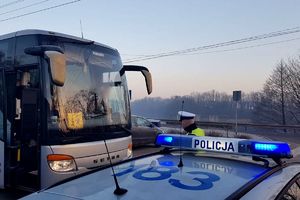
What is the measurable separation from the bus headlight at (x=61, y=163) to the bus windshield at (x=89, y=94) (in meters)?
0.38

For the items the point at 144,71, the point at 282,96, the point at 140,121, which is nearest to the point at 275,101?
the point at 282,96

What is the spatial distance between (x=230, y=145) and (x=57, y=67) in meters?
3.01

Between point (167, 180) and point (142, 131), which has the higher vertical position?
point (167, 180)

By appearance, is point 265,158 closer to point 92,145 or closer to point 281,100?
point 92,145

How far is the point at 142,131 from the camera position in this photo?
15891 mm

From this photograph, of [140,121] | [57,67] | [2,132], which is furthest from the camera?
[140,121]

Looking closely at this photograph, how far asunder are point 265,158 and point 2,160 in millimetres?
4937

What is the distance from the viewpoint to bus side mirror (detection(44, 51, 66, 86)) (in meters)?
5.12

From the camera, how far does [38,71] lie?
19.8 feet

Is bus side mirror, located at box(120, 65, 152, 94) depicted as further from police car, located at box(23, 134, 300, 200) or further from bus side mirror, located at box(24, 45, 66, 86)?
police car, located at box(23, 134, 300, 200)

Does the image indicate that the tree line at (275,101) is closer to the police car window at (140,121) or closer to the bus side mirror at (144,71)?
the police car window at (140,121)

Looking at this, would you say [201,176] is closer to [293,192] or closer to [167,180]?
[167,180]

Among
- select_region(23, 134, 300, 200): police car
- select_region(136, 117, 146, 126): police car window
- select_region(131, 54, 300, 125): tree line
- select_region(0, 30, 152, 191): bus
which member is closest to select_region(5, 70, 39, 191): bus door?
select_region(0, 30, 152, 191): bus

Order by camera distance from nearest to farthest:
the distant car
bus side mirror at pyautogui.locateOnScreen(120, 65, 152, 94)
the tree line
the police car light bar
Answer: the police car light bar, bus side mirror at pyautogui.locateOnScreen(120, 65, 152, 94), the distant car, the tree line
